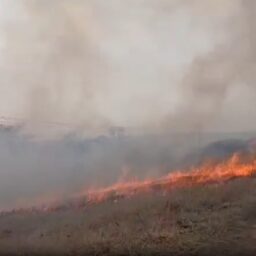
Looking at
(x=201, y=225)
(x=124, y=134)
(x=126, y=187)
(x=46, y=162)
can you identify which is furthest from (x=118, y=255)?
(x=124, y=134)

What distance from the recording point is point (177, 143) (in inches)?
1585

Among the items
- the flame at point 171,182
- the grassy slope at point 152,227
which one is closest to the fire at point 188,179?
the flame at point 171,182

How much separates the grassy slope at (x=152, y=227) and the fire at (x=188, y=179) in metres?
1.41

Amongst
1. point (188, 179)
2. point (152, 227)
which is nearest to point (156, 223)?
point (152, 227)

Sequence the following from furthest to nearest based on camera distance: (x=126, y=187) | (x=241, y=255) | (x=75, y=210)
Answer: (x=126, y=187)
(x=75, y=210)
(x=241, y=255)

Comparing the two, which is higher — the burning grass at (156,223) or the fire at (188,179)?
the fire at (188,179)

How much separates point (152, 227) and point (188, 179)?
652cm

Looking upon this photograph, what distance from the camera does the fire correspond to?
93.9 ft

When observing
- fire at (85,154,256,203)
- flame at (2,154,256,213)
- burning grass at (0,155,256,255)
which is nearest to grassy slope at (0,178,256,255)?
burning grass at (0,155,256,255)

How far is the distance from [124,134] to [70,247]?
22.0 m

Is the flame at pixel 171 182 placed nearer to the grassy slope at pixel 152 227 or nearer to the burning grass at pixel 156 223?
the burning grass at pixel 156 223

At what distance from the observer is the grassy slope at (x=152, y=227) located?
71.1ft

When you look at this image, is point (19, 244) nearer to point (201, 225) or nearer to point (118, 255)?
point (118, 255)

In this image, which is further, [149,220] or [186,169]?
[186,169]
